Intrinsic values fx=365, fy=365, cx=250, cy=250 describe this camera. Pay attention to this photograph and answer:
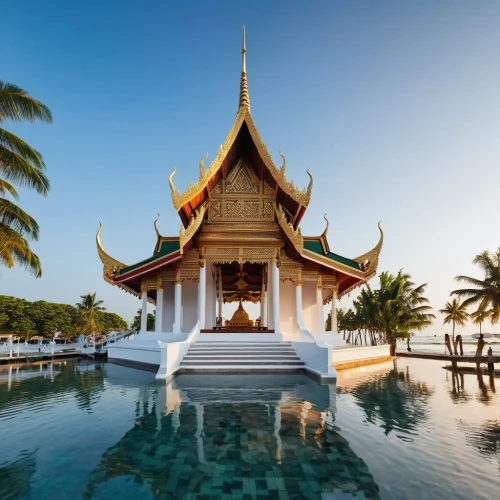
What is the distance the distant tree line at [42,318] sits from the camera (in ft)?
130

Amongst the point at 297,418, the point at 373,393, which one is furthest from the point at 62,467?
the point at 373,393

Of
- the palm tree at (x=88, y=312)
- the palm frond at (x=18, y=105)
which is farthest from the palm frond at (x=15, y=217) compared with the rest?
the palm tree at (x=88, y=312)

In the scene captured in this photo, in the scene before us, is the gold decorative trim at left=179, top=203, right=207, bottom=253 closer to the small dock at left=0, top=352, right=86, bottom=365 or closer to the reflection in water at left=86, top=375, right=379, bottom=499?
the reflection in water at left=86, top=375, right=379, bottom=499

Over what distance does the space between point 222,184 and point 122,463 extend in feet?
35.9

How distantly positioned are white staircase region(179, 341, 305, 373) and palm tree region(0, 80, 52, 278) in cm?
508

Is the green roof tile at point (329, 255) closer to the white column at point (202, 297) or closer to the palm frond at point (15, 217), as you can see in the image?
the white column at point (202, 297)

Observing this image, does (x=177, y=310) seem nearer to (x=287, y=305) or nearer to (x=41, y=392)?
(x=287, y=305)

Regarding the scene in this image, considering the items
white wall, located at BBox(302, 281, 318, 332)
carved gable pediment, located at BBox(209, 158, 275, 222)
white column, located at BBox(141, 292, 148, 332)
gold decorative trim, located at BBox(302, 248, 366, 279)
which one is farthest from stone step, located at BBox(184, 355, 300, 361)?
white column, located at BBox(141, 292, 148, 332)

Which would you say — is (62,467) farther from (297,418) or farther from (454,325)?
(454,325)

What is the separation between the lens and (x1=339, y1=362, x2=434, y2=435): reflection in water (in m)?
4.57

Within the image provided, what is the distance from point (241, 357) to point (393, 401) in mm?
4399

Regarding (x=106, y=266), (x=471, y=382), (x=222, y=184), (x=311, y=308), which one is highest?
(x=222, y=184)

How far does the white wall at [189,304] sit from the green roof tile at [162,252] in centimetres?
162

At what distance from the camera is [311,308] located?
1497 cm
